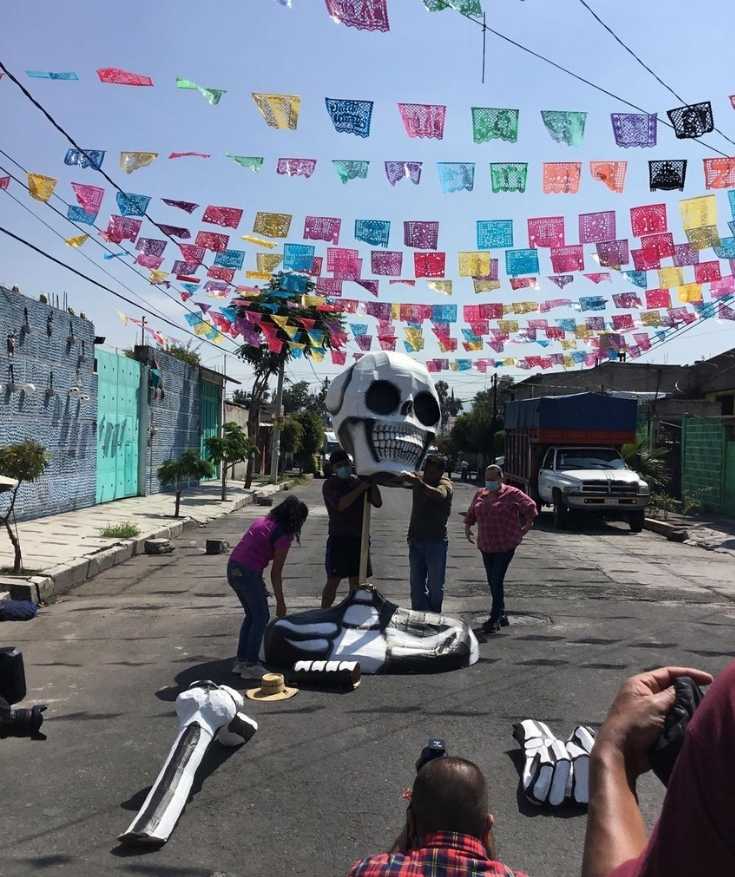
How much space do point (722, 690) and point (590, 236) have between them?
469 inches

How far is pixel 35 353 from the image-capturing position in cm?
1694

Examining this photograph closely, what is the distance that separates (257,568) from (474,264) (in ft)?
25.4

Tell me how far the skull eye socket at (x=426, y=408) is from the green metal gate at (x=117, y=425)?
15.6 m

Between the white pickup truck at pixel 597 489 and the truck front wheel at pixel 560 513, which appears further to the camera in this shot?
the truck front wheel at pixel 560 513

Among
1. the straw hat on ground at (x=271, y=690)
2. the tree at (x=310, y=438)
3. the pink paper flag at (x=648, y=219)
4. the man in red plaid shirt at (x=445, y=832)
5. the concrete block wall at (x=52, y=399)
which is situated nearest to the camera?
the man in red plaid shirt at (x=445, y=832)

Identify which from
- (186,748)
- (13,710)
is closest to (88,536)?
(13,710)

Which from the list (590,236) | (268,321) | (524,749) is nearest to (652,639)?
(524,749)

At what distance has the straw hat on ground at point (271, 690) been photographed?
5.99 meters

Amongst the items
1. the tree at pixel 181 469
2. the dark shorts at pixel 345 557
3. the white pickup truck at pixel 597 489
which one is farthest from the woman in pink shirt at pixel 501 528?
the tree at pixel 181 469

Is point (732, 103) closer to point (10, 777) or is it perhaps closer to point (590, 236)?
point (590, 236)

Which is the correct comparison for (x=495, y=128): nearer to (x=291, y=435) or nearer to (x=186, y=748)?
(x=186, y=748)

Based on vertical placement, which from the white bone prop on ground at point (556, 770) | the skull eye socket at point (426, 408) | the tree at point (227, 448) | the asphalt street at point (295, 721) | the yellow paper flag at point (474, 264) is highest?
the yellow paper flag at point (474, 264)

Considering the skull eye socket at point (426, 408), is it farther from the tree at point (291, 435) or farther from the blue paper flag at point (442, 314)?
the tree at point (291, 435)

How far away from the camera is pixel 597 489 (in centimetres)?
1845
